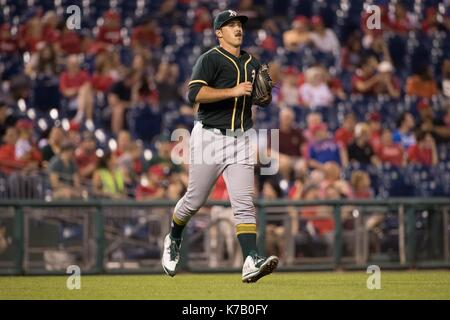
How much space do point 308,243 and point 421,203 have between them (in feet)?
→ 4.76

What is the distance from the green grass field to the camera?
7.14 m

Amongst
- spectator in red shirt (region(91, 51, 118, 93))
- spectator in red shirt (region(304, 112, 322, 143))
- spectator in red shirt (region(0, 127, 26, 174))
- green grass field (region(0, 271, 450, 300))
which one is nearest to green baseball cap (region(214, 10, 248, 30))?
green grass field (region(0, 271, 450, 300))

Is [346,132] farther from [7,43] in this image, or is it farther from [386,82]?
[7,43]

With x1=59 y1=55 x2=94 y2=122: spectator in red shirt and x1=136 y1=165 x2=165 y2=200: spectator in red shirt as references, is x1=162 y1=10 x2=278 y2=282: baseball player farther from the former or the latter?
x1=59 y1=55 x2=94 y2=122: spectator in red shirt

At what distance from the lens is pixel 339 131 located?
48.5 feet

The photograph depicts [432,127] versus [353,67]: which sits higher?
[353,67]

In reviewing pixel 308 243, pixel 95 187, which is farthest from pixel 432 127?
pixel 95 187

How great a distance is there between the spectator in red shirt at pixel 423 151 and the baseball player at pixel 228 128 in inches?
296

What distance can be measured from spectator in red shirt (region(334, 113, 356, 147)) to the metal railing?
2825 mm

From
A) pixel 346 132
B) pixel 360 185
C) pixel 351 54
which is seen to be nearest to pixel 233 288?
pixel 360 185

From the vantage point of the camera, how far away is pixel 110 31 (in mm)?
16500

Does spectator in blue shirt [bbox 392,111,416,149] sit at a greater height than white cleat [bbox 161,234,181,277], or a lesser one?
greater

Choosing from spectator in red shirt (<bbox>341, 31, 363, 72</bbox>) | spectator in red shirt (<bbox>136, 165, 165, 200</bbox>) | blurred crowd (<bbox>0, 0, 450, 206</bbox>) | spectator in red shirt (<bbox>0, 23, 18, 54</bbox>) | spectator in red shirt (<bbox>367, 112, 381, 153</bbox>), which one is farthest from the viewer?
spectator in red shirt (<bbox>341, 31, 363, 72</bbox>)
